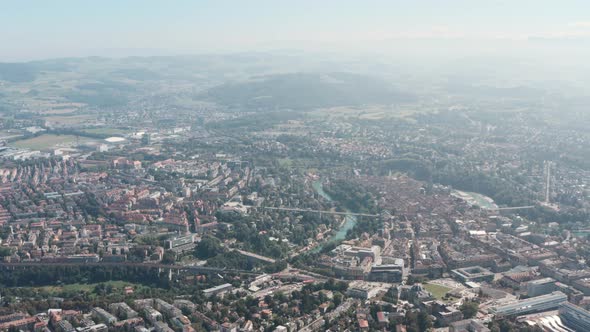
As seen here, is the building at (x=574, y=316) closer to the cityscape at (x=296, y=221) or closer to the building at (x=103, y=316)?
the cityscape at (x=296, y=221)

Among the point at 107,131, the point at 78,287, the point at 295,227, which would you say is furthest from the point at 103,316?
the point at 107,131

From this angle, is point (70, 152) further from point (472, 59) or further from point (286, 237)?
point (472, 59)

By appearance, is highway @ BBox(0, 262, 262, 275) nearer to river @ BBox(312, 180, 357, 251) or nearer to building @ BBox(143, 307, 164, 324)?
building @ BBox(143, 307, 164, 324)

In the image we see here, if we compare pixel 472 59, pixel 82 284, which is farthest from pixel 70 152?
pixel 472 59

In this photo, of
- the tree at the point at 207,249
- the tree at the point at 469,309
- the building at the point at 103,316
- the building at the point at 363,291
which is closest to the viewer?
the building at the point at 103,316

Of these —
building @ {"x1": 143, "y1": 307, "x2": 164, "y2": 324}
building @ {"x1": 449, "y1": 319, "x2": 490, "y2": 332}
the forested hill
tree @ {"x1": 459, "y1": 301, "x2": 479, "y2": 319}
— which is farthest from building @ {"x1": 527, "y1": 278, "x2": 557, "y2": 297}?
the forested hill

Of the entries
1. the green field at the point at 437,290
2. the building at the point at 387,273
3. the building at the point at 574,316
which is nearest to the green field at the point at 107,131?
the building at the point at 387,273

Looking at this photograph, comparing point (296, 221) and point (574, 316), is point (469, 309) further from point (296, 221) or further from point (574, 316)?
point (296, 221)
